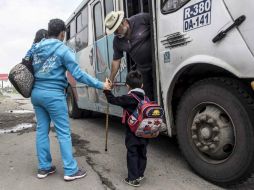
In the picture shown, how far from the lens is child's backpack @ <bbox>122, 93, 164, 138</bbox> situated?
3672mm

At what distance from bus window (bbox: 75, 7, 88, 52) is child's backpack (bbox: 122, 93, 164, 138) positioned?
13.5 ft

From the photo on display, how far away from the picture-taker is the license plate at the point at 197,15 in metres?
3.46

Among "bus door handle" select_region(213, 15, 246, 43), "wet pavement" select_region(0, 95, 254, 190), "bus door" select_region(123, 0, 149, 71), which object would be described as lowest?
"wet pavement" select_region(0, 95, 254, 190)

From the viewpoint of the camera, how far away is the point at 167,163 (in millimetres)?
4602

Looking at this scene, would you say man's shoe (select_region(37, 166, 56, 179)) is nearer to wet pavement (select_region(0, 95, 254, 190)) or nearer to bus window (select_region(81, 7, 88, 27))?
wet pavement (select_region(0, 95, 254, 190))

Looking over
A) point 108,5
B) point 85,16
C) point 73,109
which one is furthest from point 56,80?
point 73,109

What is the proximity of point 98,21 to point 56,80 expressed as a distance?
2873 millimetres

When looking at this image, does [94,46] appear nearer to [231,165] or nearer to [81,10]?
[81,10]

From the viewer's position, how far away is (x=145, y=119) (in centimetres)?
367

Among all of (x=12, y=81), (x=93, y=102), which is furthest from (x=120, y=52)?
(x=93, y=102)

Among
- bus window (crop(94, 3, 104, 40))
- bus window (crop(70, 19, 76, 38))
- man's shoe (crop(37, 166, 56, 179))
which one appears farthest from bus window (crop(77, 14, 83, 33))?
man's shoe (crop(37, 166, 56, 179))

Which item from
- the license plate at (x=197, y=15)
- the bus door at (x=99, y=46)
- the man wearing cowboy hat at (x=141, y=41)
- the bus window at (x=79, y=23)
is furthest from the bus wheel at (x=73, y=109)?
the license plate at (x=197, y=15)

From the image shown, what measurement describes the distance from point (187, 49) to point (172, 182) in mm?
1398

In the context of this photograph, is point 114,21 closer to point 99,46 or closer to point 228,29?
point 228,29
